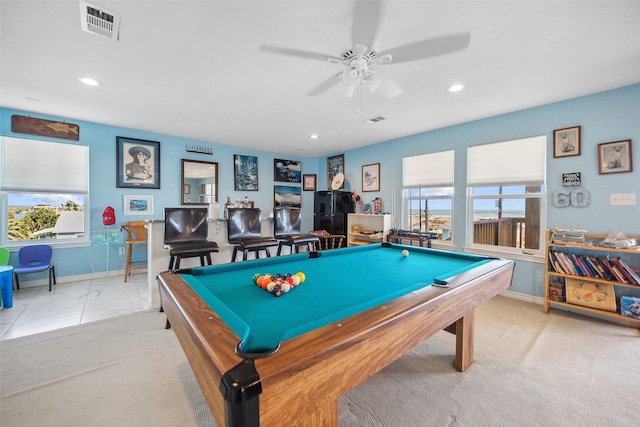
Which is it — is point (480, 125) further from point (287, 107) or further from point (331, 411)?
point (331, 411)

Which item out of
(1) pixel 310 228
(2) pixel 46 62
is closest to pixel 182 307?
(2) pixel 46 62

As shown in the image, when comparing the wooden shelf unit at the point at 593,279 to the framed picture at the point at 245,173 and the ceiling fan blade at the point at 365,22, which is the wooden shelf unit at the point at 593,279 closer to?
the ceiling fan blade at the point at 365,22

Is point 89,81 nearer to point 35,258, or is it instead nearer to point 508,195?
point 35,258

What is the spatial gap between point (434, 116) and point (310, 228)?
13.5 feet

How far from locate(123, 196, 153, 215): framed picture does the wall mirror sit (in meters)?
0.56

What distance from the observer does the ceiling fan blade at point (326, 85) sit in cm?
253

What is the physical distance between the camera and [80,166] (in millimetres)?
4016

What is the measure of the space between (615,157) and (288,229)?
157 inches

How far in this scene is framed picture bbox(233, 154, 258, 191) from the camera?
564 centimetres

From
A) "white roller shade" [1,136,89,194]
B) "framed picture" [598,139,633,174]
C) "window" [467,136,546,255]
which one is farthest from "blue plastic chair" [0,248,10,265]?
"framed picture" [598,139,633,174]

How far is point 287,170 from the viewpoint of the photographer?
646 cm

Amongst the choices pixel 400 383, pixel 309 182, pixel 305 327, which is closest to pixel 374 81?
pixel 305 327

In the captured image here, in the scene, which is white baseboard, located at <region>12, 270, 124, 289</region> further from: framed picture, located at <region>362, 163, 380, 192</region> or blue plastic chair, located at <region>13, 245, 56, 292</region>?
framed picture, located at <region>362, 163, 380, 192</region>

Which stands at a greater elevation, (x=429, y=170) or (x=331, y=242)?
(x=429, y=170)
